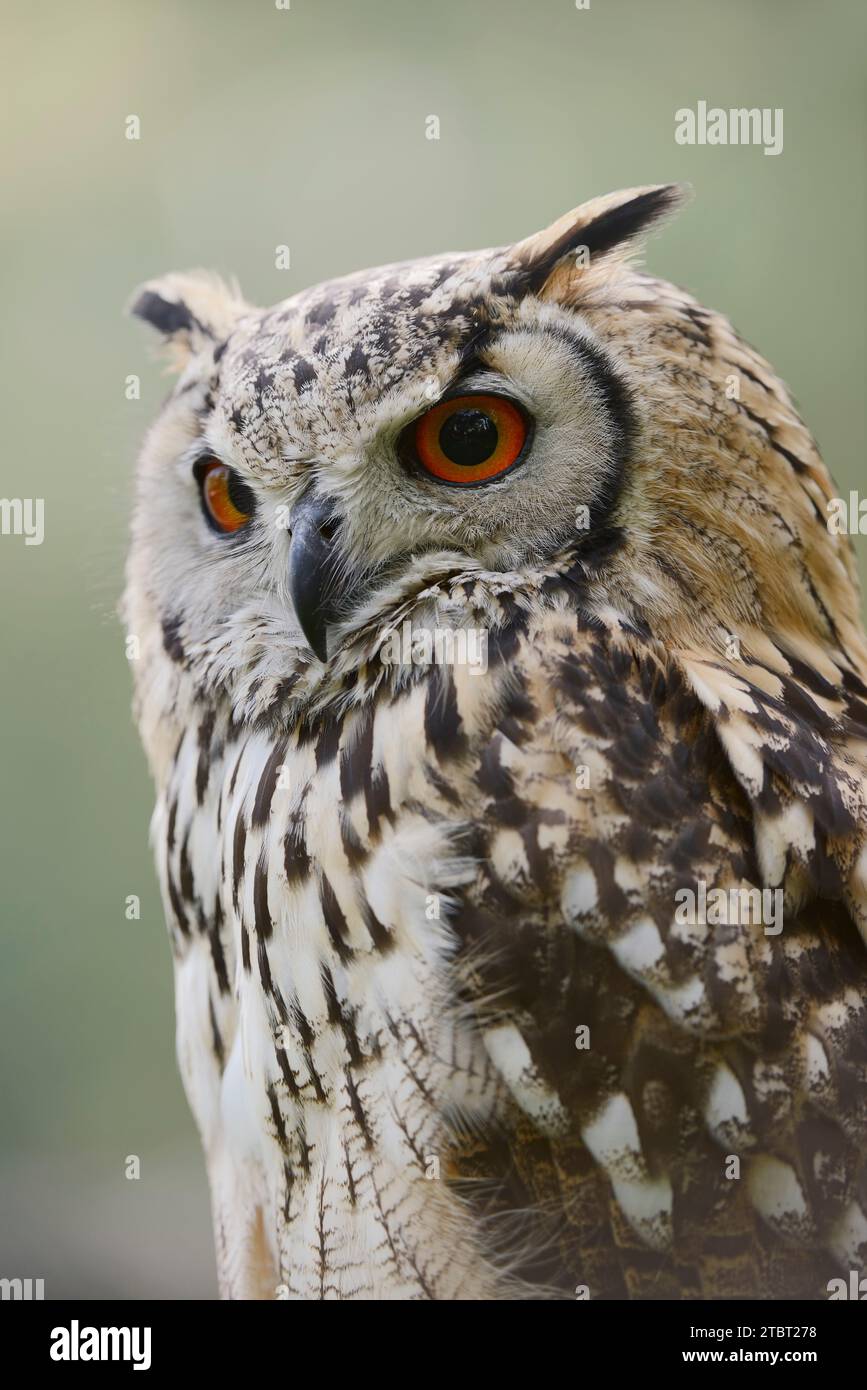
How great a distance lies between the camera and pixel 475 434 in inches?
44.4

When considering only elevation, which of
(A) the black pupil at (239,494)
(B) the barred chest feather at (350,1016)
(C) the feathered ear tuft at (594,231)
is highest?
(C) the feathered ear tuft at (594,231)

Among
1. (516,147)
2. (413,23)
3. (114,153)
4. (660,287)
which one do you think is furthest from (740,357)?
(114,153)

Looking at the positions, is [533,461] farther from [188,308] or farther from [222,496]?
[188,308]

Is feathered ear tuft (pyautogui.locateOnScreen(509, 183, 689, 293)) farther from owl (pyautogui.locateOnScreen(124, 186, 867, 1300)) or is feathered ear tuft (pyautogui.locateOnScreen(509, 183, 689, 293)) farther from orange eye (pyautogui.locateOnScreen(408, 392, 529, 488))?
orange eye (pyautogui.locateOnScreen(408, 392, 529, 488))

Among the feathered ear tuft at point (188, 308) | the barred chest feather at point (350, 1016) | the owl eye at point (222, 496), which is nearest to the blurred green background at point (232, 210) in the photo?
the feathered ear tuft at point (188, 308)

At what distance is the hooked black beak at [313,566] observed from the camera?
1155 mm

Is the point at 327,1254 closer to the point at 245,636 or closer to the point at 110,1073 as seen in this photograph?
the point at 245,636

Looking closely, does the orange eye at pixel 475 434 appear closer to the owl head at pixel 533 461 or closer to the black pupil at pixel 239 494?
the owl head at pixel 533 461

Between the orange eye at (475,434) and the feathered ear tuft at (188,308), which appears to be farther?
the feathered ear tuft at (188,308)

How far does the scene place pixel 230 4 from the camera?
74.4 inches

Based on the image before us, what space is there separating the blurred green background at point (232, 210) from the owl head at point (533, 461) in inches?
20.4

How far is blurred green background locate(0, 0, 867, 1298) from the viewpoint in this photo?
1.81 metres

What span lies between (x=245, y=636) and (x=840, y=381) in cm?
124

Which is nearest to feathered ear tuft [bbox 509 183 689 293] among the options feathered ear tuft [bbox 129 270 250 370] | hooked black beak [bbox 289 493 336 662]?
hooked black beak [bbox 289 493 336 662]
